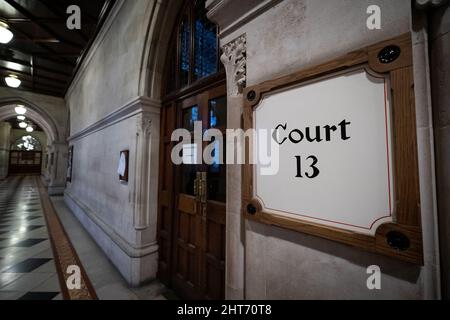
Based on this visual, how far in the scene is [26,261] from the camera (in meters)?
2.99

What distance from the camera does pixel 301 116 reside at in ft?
3.14

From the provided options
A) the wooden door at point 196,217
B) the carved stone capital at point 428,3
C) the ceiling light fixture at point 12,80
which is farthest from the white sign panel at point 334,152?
the ceiling light fixture at point 12,80

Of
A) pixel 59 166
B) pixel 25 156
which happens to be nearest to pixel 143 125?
pixel 59 166

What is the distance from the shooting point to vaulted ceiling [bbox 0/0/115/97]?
4.19m

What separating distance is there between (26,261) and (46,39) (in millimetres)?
5787

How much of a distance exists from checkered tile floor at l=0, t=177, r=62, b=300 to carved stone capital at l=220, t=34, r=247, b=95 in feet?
9.77

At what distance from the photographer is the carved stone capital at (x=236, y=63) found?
128 centimetres

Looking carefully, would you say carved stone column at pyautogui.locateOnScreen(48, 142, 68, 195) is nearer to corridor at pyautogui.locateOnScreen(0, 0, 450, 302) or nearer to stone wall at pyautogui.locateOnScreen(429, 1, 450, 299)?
corridor at pyautogui.locateOnScreen(0, 0, 450, 302)

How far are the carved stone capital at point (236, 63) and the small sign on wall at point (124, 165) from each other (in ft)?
7.32

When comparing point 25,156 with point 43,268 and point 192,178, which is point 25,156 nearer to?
point 43,268

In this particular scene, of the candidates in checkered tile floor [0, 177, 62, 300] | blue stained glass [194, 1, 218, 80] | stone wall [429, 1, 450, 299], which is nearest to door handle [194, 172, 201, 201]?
blue stained glass [194, 1, 218, 80]

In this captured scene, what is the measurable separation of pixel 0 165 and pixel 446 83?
78.7 ft

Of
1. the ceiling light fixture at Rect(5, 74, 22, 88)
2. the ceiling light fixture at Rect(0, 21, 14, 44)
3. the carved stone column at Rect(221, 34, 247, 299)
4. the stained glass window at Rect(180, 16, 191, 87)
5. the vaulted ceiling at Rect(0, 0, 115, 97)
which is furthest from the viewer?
the ceiling light fixture at Rect(5, 74, 22, 88)

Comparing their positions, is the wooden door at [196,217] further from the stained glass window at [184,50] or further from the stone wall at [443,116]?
the stone wall at [443,116]
